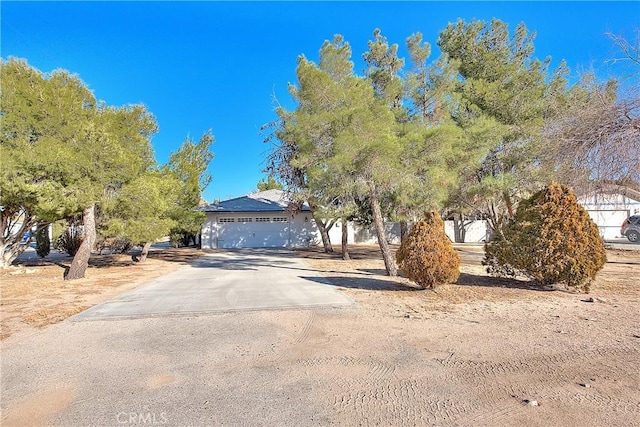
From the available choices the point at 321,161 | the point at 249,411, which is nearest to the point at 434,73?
the point at 321,161

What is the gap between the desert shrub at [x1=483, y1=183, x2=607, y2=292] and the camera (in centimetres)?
700

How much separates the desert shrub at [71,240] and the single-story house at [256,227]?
24.0 ft

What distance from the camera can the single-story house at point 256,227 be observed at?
78.2ft

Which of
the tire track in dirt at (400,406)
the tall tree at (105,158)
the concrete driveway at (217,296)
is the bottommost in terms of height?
the tire track in dirt at (400,406)

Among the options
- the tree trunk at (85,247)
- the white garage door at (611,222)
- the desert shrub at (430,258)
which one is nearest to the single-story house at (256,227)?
the tree trunk at (85,247)

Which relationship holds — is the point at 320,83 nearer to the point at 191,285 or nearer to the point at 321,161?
→ the point at 321,161

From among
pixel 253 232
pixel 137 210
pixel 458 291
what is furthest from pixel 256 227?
pixel 458 291

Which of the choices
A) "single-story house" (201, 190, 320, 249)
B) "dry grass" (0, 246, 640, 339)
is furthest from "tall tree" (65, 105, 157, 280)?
"single-story house" (201, 190, 320, 249)

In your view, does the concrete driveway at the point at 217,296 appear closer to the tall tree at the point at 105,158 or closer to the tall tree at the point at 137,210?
the tall tree at the point at 137,210

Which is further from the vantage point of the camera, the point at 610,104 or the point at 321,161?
the point at 321,161

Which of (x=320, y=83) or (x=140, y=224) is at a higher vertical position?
(x=320, y=83)

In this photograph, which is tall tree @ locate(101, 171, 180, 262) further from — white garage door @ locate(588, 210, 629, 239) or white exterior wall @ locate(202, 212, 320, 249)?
white garage door @ locate(588, 210, 629, 239)

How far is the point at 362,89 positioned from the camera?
9273 mm

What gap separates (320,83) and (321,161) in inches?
76.3
